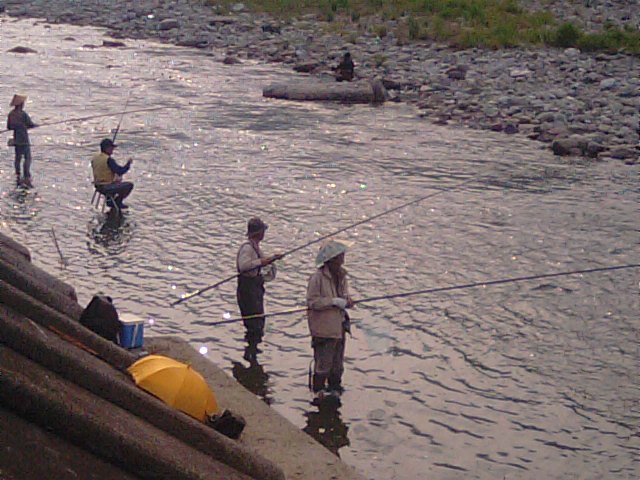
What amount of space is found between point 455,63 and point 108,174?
1805 centimetres

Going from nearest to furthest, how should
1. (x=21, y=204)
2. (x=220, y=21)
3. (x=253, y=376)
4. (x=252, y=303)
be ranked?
(x=253, y=376) → (x=252, y=303) → (x=21, y=204) → (x=220, y=21)

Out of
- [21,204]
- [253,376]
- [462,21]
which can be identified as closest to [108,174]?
[21,204]

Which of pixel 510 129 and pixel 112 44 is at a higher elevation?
pixel 112 44

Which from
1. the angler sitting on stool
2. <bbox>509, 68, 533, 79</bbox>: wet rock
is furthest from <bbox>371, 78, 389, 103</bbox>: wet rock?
the angler sitting on stool

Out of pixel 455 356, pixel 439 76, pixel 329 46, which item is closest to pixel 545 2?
pixel 329 46

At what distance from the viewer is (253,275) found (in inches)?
394

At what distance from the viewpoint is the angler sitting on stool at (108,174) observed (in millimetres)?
15031

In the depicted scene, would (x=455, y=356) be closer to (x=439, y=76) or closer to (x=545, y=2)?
(x=439, y=76)

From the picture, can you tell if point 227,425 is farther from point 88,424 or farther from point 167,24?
point 167,24

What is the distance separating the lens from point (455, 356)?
1066cm

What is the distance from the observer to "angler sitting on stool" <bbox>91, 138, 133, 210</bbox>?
49.3 feet

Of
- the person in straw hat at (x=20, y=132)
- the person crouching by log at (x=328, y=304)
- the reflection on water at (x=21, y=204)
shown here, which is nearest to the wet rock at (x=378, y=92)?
the person in straw hat at (x=20, y=132)

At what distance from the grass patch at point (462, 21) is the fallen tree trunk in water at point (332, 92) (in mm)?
8613

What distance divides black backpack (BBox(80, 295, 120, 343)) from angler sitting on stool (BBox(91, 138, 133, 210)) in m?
7.27
